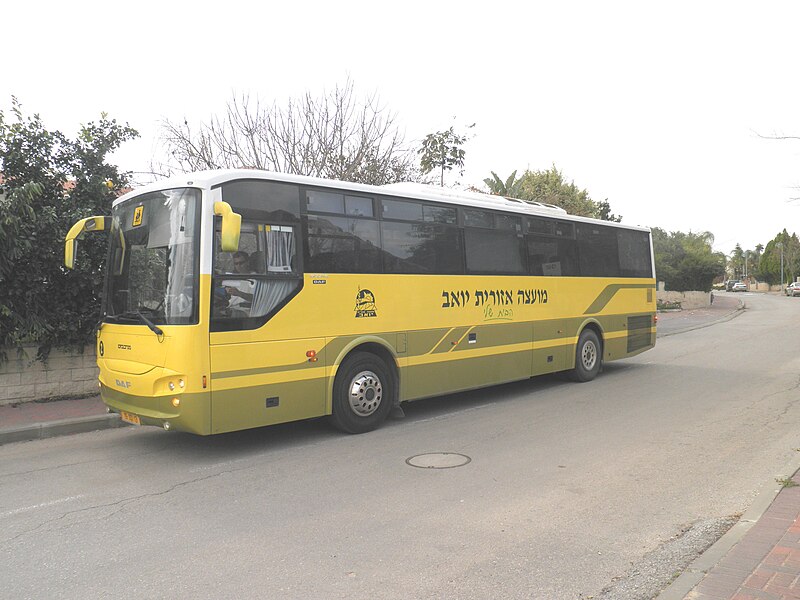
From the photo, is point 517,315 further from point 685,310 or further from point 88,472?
point 685,310

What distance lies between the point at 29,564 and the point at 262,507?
1.75 metres

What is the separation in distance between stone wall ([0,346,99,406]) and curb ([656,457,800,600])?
30.5 ft

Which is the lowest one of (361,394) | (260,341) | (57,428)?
(57,428)

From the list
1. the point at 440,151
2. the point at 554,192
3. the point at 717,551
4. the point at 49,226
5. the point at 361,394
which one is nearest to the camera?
the point at 717,551

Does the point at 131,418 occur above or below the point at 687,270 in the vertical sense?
below

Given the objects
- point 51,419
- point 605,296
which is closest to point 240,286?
point 51,419

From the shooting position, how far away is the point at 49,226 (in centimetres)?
955

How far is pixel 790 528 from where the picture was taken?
4.52 metres

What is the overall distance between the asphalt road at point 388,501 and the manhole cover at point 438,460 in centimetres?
13

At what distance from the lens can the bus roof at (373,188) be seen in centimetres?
691

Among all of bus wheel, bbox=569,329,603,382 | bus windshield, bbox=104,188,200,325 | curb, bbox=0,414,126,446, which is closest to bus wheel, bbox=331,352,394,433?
bus windshield, bbox=104,188,200,325

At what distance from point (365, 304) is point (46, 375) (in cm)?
545

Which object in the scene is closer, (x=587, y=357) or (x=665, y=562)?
(x=665, y=562)

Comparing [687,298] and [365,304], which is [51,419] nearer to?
[365,304]
